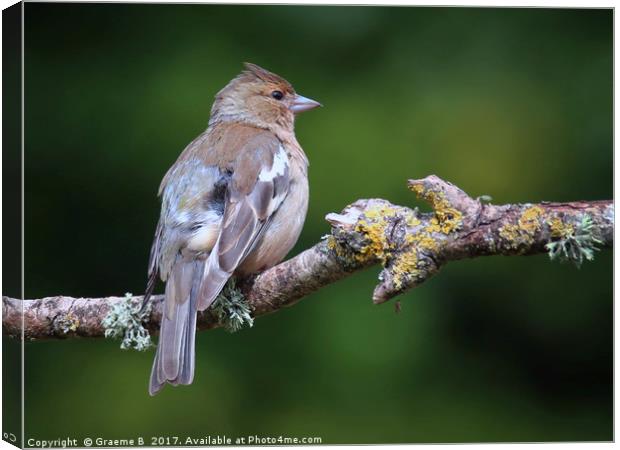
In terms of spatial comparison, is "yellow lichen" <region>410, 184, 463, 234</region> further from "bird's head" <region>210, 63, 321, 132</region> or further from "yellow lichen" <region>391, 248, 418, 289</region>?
"bird's head" <region>210, 63, 321, 132</region>

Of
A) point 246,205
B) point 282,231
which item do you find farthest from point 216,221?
point 282,231

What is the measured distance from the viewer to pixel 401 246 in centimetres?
450

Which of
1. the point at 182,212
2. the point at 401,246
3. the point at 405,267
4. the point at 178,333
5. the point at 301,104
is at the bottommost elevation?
the point at 178,333

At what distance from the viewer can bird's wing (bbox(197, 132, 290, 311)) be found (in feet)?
16.7

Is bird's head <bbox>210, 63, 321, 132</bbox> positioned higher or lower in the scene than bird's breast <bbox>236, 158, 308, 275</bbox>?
higher

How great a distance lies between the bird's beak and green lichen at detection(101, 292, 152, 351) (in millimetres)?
2002

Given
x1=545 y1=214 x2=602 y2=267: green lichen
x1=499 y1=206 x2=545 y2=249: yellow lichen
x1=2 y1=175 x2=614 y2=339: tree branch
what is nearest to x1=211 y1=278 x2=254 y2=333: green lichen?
x1=2 y1=175 x2=614 y2=339: tree branch

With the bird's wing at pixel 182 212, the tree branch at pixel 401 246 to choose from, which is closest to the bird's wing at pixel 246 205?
the bird's wing at pixel 182 212

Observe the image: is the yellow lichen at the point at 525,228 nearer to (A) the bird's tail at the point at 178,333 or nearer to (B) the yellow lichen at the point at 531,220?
(B) the yellow lichen at the point at 531,220

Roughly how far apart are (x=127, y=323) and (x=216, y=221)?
2.30ft

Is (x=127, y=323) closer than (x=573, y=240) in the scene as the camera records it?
No

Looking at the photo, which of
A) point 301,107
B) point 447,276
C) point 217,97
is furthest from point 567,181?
point 217,97

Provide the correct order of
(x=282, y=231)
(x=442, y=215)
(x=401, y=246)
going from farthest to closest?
(x=282, y=231), (x=401, y=246), (x=442, y=215)

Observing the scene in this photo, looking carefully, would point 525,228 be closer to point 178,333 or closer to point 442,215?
point 442,215
